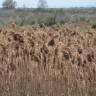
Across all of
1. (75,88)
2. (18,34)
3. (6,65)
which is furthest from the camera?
(18,34)

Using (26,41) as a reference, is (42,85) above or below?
below

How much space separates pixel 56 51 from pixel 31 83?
831mm

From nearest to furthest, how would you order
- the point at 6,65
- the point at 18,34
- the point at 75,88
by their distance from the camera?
the point at 75,88 → the point at 6,65 → the point at 18,34

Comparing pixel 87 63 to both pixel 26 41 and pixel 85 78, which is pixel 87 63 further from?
pixel 26 41

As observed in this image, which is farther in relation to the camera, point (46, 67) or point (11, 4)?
point (11, 4)

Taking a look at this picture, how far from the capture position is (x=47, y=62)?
1008 centimetres

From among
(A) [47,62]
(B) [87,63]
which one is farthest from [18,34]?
(B) [87,63]

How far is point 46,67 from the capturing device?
1001cm

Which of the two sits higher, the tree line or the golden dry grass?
the golden dry grass

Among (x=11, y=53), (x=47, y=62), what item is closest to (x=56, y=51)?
(x=47, y=62)

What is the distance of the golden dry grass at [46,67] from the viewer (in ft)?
31.4

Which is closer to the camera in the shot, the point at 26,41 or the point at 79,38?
the point at 26,41

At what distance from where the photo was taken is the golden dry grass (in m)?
9.58

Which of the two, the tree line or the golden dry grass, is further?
the tree line
